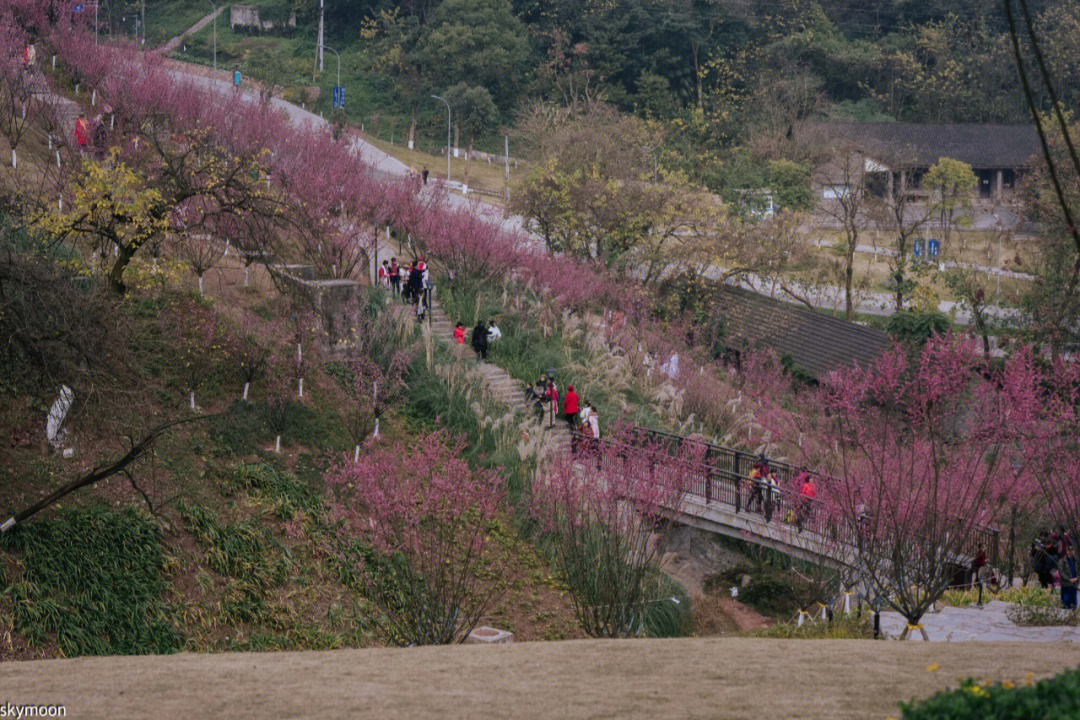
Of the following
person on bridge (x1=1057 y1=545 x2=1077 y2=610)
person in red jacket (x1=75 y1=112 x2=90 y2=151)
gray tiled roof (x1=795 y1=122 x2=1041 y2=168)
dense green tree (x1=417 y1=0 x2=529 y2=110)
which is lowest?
person on bridge (x1=1057 y1=545 x2=1077 y2=610)

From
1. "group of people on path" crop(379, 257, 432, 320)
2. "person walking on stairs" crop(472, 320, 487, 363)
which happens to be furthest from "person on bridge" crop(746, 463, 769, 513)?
"group of people on path" crop(379, 257, 432, 320)

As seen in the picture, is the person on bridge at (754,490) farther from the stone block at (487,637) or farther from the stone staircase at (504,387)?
the stone block at (487,637)

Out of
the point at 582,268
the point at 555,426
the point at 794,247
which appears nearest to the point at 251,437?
the point at 555,426

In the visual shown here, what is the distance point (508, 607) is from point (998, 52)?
62433 mm

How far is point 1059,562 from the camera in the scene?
17.7 meters

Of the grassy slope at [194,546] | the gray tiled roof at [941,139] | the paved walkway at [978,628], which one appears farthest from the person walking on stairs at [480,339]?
the gray tiled roof at [941,139]

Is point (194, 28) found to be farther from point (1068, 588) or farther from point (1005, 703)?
point (1005, 703)

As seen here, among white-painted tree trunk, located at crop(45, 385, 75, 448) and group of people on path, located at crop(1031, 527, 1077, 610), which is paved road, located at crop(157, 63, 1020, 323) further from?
white-painted tree trunk, located at crop(45, 385, 75, 448)

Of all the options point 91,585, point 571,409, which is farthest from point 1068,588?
point 91,585

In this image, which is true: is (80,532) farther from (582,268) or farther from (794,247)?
(794,247)

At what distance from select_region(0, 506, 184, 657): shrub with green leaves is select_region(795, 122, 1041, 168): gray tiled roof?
5091cm

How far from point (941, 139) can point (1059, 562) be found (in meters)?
52.6

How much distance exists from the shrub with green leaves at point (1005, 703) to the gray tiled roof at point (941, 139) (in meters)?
57.3

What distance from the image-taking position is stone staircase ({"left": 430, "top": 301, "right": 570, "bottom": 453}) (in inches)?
1036
